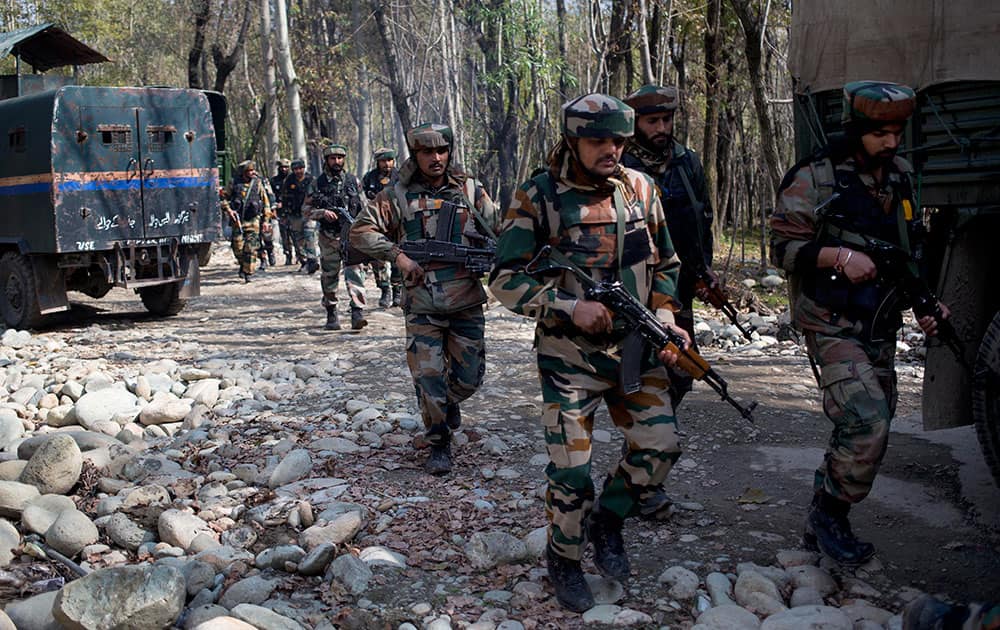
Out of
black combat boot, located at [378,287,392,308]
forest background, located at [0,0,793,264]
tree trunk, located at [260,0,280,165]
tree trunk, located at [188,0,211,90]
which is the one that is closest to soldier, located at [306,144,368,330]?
black combat boot, located at [378,287,392,308]

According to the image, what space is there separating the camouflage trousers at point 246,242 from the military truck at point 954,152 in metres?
11.4

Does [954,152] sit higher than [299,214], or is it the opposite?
[954,152]

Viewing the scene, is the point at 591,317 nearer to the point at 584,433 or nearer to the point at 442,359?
the point at 584,433

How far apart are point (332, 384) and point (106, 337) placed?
383 cm

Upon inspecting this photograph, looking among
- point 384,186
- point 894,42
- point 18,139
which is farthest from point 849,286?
point 18,139

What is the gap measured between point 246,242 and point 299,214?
3.02ft

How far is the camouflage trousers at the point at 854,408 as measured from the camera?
357 cm

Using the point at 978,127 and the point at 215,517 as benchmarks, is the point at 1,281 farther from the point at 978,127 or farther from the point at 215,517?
the point at 978,127

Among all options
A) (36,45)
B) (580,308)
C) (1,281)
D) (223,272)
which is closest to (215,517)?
(580,308)

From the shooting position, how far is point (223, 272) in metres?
17.2

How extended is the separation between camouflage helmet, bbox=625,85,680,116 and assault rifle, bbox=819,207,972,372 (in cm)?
107

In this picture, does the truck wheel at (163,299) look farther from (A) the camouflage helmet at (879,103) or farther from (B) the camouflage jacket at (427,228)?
(A) the camouflage helmet at (879,103)

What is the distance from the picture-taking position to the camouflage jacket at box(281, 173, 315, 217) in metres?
15.0

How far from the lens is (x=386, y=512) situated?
476 centimetres
